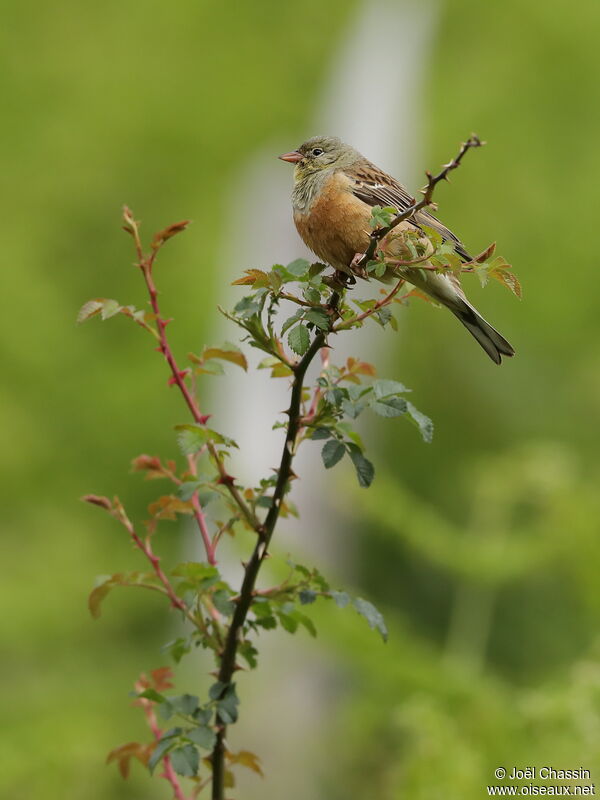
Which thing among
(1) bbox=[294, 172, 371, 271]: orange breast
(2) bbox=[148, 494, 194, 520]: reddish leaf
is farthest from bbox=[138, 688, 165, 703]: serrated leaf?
(1) bbox=[294, 172, 371, 271]: orange breast

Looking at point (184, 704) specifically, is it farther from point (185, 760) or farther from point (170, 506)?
point (170, 506)

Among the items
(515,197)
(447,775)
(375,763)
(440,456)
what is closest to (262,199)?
(515,197)

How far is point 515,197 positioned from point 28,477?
12.7 feet

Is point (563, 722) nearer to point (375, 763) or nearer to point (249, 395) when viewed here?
point (375, 763)

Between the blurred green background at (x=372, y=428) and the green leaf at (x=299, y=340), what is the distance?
4.33ft

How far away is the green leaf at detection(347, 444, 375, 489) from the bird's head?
50.8 inches

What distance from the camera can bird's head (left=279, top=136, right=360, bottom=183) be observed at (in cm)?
264

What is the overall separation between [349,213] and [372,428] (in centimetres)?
449

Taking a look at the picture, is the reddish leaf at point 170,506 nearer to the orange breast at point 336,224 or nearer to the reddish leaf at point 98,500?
the reddish leaf at point 98,500

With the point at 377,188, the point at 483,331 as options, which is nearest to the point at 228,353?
the point at 483,331

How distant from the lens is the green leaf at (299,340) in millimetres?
1430

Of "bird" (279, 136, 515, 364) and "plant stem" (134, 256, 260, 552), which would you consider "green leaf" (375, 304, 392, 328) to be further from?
"bird" (279, 136, 515, 364)

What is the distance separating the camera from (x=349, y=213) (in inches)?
91.1

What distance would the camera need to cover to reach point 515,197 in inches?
316
